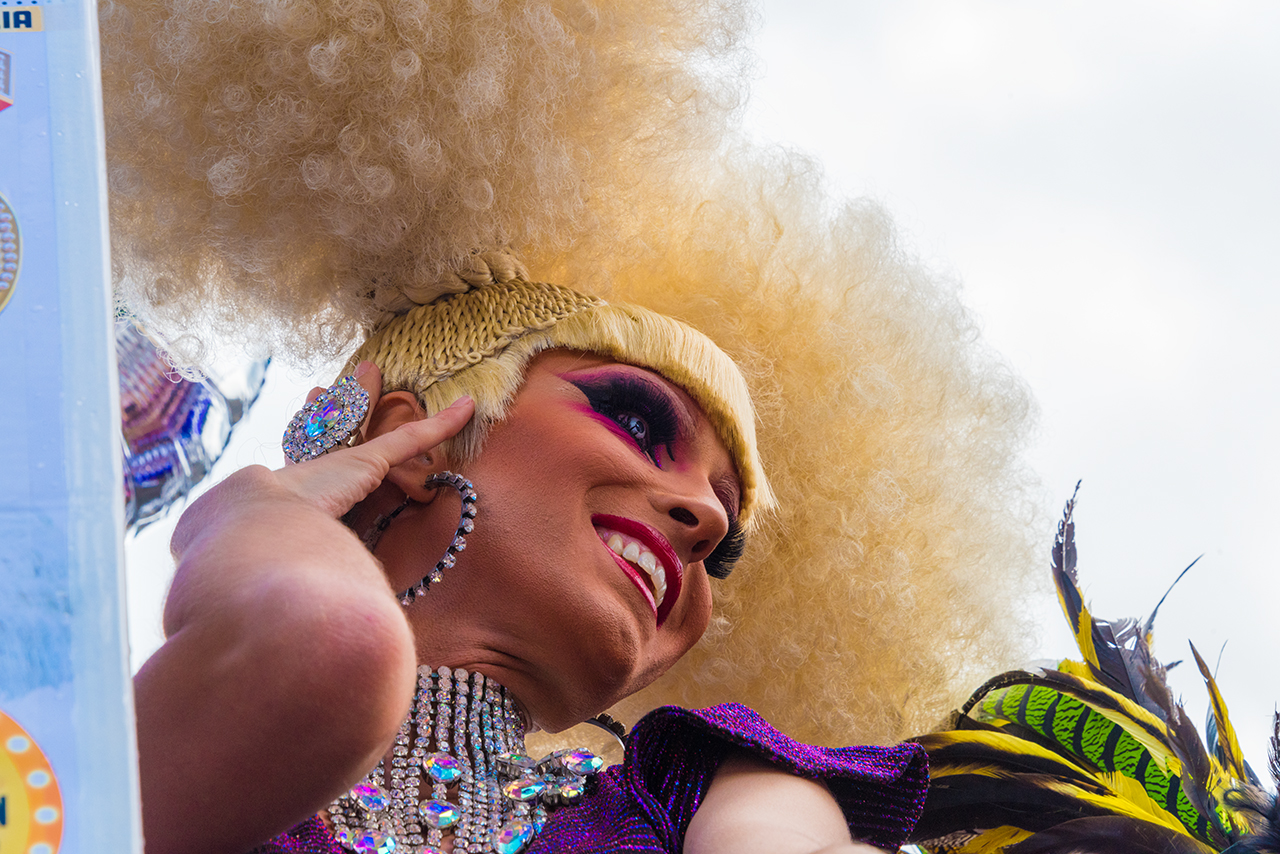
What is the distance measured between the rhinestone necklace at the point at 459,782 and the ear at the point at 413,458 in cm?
30

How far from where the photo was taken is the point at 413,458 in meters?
1.94

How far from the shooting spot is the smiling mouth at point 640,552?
1902 mm

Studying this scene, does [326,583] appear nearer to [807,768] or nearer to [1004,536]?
[807,768]

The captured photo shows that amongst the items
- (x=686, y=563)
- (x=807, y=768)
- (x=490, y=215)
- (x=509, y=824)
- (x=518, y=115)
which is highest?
(x=518, y=115)

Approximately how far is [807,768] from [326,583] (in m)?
A: 0.85

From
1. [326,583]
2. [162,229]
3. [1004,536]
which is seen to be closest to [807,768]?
[326,583]

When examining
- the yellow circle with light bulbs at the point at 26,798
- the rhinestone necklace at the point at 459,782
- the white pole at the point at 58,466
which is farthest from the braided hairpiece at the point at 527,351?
the yellow circle with light bulbs at the point at 26,798

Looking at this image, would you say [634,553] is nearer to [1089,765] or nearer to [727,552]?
[727,552]

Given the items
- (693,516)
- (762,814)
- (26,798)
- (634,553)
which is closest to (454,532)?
(634,553)

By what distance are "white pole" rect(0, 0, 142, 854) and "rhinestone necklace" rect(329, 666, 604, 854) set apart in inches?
31.1

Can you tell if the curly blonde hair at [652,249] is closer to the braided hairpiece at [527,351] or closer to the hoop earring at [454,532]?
the braided hairpiece at [527,351]

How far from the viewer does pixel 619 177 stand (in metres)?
2.45

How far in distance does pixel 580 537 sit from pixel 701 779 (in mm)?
422

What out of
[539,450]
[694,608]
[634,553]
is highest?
[539,450]
